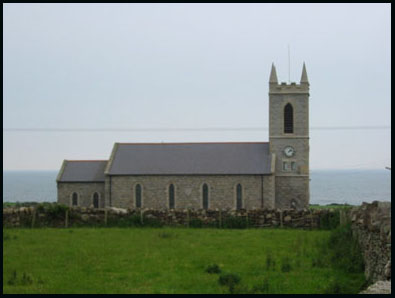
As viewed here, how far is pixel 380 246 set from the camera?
13.4 m

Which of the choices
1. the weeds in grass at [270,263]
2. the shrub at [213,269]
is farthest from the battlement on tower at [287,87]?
the shrub at [213,269]

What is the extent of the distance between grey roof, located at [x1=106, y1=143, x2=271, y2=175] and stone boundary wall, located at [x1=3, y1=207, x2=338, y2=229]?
76.3 feet

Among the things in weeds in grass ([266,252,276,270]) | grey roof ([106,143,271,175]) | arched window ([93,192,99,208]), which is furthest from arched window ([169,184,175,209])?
weeds in grass ([266,252,276,270])

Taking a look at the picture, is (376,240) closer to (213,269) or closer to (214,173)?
(213,269)

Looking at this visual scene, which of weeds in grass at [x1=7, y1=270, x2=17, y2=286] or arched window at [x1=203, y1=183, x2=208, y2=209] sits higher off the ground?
arched window at [x1=203, y1=183, x2=208, y2=209]

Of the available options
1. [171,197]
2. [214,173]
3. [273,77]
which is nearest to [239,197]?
[214,173]

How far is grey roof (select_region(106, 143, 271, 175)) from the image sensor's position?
178 ft

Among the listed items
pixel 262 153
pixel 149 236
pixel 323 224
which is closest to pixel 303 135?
pixel 262 153

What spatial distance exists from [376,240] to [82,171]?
149 ft

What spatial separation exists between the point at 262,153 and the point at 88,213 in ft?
90.9

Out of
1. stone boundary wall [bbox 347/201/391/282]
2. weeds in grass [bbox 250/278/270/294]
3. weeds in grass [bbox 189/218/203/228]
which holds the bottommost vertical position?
weeds in grass [bbox 250/278/270/294]

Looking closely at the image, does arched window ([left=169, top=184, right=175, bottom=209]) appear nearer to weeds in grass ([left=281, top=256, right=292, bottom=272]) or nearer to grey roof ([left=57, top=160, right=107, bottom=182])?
grey roof ([left=57, top=160, right=107, bottom=182])
